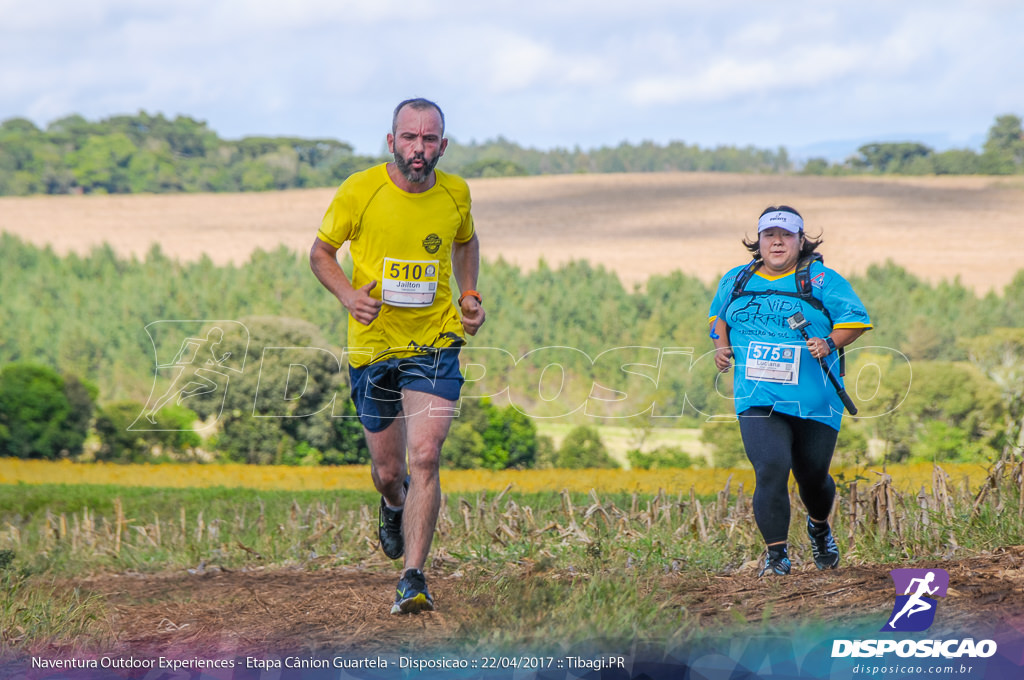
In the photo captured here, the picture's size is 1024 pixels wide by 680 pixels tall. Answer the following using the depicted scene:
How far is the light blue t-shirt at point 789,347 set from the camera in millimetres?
5840

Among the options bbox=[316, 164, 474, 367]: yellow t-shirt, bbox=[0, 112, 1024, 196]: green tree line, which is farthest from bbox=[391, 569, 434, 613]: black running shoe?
bbox=[0, 112, 1024, 196]: green tree line

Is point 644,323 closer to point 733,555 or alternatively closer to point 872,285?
point 872,285

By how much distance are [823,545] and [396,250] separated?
2.75 metres

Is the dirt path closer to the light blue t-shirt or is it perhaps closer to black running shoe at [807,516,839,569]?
black running shoe at [807,516,839,569]

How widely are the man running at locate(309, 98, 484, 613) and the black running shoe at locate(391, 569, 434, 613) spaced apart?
0.34 metres

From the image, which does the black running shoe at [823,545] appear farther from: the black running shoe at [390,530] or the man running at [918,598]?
the black running shoe at [390,530]

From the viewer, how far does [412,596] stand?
5.02 meters

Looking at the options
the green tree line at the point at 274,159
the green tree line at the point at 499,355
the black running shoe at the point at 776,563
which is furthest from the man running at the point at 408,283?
the green tree line at the point at 274,159

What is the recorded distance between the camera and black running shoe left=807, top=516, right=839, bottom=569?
6.17 meters

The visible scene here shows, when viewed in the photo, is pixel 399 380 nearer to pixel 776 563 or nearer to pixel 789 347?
pixel 789 347

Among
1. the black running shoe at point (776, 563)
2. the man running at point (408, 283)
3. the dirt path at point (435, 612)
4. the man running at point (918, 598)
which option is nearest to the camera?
the man running at point (918, 598)

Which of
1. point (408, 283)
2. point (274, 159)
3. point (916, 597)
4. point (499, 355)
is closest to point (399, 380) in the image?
point (408, 283)

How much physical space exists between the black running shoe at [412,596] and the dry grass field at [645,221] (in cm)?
3546

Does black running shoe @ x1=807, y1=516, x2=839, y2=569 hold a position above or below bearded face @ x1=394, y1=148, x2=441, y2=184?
below
